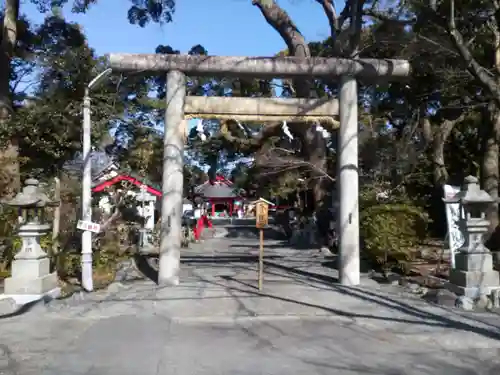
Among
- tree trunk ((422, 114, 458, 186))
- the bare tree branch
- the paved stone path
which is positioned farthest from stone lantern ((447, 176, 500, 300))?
tree trunk ((422, 114, 458, 186))

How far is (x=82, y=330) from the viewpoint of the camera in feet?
26.2

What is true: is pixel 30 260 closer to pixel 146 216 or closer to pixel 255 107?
pixel 255 107

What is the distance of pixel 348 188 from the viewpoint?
39.2ft

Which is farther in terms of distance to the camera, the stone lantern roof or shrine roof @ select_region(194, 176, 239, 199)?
shrine roof @ select_region(194, 176, 239, 199)

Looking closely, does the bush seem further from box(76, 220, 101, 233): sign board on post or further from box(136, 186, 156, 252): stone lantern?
box(136, 186, 156, 252): stone lantern

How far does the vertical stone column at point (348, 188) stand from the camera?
11.9m

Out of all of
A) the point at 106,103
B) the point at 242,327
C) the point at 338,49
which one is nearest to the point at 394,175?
the point at 338,49

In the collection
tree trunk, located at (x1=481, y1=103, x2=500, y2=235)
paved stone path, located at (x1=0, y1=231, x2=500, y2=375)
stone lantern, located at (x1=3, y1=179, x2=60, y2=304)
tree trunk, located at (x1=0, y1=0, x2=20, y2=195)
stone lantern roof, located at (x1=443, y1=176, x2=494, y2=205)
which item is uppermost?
tree trunk, located at (x1=0, y1=0, x2=20, y2=195)

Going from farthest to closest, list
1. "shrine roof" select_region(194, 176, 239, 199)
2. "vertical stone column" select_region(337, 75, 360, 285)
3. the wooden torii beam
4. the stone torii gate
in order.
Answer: "shrine roof" select_region(194, 176, 239, 199)
the wooden torii beam
"vertical stone column" select_region(337, 75, 360, 285)
the stone torii gate

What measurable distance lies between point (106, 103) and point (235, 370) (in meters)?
16.7

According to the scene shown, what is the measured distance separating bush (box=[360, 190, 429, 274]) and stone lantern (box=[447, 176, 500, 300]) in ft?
8.04

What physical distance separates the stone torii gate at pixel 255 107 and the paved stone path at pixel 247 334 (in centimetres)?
107

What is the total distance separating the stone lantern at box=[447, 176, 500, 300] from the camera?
10.1 meters

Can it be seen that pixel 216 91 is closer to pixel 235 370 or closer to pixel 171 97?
pixel 171 97
